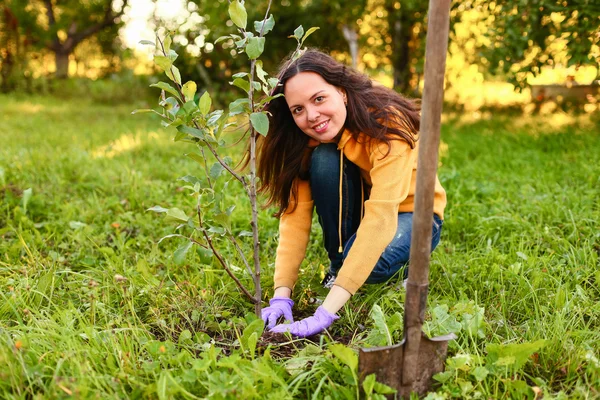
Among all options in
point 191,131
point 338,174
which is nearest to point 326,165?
point 338,174

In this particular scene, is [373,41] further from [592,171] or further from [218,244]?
[218,244]

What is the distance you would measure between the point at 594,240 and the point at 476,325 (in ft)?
3.54

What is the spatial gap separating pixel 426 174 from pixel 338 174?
2.48 feet

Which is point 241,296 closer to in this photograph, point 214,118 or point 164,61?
point 214,118

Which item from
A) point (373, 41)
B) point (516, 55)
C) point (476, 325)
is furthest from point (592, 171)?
point (373, 41)

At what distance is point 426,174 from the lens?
4.28ft

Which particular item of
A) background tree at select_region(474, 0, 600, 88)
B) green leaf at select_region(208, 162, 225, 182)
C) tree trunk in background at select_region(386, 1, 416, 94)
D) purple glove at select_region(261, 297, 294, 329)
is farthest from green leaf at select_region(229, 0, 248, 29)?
tree trunk in background at select_region(386, 1, 416, 94)

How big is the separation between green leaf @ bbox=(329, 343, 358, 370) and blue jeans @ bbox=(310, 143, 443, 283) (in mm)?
574

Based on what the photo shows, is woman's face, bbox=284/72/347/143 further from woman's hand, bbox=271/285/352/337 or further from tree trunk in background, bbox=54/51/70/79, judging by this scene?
tree trunk in background, bbox=54/51/70/79

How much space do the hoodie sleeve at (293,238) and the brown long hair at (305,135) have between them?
0.04m

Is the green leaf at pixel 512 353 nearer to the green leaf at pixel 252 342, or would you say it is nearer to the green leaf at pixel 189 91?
the green leaf at pixel 252 342

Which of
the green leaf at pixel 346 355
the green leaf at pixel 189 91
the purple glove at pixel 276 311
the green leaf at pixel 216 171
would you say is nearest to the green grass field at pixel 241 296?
the green leaf at pixel 346 355

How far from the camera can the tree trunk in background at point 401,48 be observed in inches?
243

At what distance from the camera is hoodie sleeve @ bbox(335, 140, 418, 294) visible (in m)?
1.76
